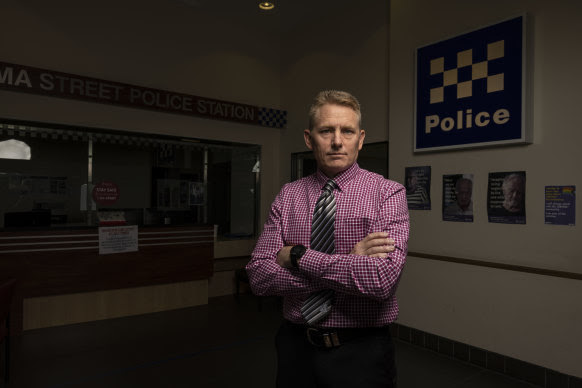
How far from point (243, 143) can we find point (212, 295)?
225 centimetres

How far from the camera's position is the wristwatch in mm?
1315

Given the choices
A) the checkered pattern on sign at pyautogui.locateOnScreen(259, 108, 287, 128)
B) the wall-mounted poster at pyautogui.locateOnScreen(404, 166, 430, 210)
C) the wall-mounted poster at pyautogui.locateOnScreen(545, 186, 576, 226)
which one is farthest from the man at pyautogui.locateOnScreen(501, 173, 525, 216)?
the checkered pattern on sign at pyautogui.locateOnScreen(259, 108, 287, 128)

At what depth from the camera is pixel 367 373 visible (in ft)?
4.15

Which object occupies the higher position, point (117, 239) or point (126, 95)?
point (126, 95)

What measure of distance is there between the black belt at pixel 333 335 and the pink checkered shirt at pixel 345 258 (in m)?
0.02

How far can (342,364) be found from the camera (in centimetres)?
128

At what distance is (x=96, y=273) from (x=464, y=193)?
13.1 ft

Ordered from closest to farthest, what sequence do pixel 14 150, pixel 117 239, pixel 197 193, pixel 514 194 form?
pixel 514 194 < pixel 117 239 < pixel 14 150 < pixel 197 193

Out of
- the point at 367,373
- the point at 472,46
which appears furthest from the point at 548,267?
the point at 367,373

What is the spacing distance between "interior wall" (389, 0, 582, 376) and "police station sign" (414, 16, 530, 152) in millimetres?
98

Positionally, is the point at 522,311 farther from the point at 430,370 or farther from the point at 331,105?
the point at 331,105

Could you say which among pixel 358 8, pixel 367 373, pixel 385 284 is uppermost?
pixel 358 8

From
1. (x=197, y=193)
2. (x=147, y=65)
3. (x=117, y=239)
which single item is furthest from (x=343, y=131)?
(x=197, y=193)

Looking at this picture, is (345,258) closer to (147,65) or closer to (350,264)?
(350,264)
